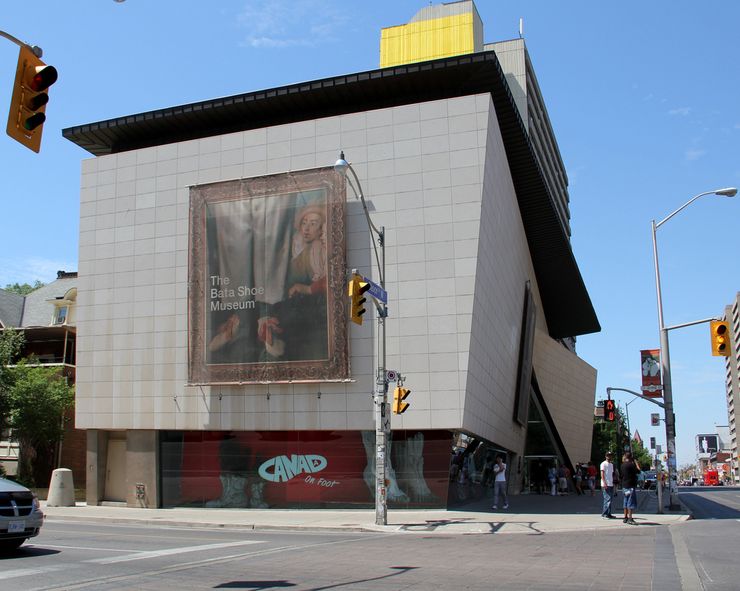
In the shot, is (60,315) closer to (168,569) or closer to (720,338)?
(168,569)

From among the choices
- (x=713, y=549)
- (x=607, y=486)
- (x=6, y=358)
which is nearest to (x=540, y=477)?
(x=607, y=486)

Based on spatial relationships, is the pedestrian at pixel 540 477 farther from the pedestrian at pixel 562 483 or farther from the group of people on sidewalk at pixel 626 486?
the group of people on sidewalk at pixel 626 486

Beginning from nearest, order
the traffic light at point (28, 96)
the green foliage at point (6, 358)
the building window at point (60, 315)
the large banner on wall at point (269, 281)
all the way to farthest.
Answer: the traffic light at point (28, 96) → the large banner on wall at point (269, 281) → the green foliage at point (6, 358) → the building window at point (60, 315)

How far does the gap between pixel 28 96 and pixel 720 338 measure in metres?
19.7

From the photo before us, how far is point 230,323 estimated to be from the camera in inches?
1111

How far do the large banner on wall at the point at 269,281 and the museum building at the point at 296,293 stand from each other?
8 cm

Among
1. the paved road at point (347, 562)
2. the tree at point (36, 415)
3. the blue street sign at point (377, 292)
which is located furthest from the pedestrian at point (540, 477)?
the tree at point (36, 415)

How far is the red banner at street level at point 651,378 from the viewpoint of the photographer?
26.2 m

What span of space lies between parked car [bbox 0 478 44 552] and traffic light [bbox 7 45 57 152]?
6.72 meters

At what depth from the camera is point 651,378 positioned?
26344mm

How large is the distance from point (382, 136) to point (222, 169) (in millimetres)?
7036

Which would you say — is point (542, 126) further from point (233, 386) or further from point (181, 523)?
point (181, 523)

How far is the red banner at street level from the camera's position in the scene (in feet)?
86.0

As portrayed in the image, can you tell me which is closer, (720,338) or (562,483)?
(720,338)
